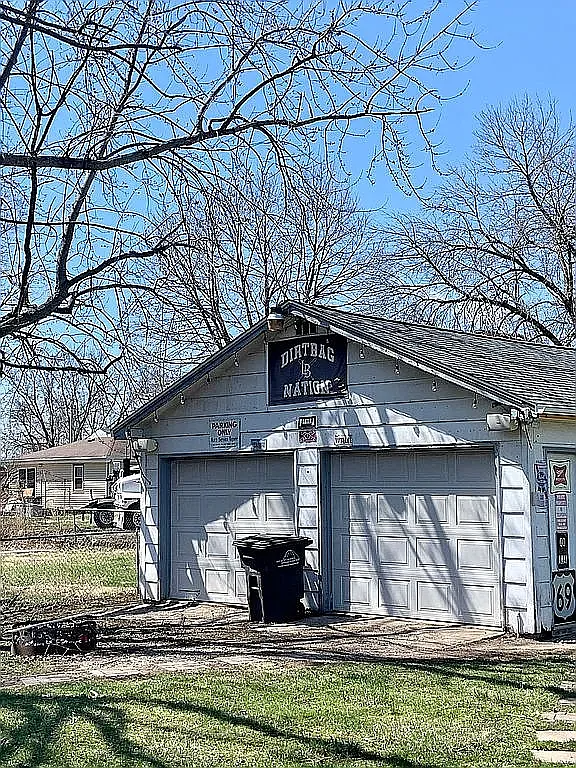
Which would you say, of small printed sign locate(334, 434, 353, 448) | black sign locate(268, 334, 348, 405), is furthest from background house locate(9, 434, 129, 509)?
small printed sign locate(334, 434, 353, 448)

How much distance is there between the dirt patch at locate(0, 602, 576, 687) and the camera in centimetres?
1098

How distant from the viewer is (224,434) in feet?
52.2

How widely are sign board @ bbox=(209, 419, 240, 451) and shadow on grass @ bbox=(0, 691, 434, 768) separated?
6.69m

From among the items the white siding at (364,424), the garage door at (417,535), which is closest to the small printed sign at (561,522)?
the white siding at (364,424)

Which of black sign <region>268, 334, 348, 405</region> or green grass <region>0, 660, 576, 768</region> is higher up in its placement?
black sign <region>268, 334, 348, 405</region>

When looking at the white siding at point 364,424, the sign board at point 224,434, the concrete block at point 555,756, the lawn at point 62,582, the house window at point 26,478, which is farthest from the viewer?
the house window at point 26,478

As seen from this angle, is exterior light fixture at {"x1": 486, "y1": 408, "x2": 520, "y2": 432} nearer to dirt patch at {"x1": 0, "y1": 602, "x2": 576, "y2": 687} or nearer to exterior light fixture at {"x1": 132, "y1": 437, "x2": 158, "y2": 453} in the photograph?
dirt patch at {"x1": 0, "y1": 602, "x2": 576, "y2": 687}

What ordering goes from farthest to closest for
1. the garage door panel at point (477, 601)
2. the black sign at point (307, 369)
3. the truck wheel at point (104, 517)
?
1. the truck wheel at point (104, 517)
2. the black sign at point (307, 369)
3. the garage door panel at point (477, 601)

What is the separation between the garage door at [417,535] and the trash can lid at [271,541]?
553 millimetres

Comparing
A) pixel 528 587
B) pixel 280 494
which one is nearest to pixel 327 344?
pixel 280 494

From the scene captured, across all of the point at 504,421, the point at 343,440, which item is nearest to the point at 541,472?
the point at 504,421

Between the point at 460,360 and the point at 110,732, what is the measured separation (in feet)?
26.0

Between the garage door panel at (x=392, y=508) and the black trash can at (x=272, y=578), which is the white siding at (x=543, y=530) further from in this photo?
the black trash can at (x=272, y=578)

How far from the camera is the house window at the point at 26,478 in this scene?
55.8 m
